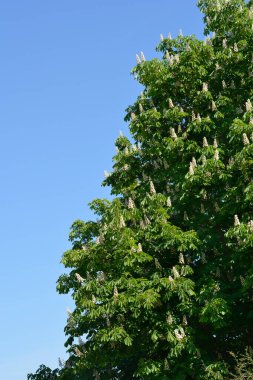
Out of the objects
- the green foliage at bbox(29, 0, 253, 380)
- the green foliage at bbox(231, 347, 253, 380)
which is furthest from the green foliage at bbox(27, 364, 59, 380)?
the green foliage at bbox(231, 347, 253, 380)

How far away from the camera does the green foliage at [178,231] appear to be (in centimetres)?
1705

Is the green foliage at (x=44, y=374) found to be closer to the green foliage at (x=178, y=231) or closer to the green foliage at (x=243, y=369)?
the green foliage at (x=178, y=231)

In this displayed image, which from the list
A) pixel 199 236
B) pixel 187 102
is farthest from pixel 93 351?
pixel 187 102

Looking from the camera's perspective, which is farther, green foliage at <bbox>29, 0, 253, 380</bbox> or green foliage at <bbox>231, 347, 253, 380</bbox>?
green foliage at <bbox>29, 0, 253, 380</bbox>

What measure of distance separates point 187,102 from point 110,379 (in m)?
11.4

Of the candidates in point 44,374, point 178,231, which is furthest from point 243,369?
point 44,374

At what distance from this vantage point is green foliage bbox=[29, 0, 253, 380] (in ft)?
55.9

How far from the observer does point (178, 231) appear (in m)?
17.9

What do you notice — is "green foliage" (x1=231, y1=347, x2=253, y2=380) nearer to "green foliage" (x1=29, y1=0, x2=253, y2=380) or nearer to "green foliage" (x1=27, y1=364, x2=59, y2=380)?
"green foliage" (x1=29, y1=0, x2=253, y2=380)

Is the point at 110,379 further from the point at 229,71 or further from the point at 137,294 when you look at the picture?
the point at 229,71

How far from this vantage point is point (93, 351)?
19.2 m

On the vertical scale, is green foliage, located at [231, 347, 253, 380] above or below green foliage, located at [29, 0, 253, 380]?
below

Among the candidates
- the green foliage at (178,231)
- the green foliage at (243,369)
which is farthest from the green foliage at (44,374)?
the green foliage at (243,369)

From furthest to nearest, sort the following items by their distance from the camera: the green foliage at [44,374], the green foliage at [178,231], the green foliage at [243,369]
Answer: the green foliage at [44,374] < the green foliage at [178,231] < the green foliage at [243,369]
